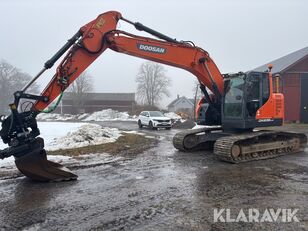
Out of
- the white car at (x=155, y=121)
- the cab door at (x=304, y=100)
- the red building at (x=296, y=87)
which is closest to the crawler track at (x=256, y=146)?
the white car at (x=155, y=121)

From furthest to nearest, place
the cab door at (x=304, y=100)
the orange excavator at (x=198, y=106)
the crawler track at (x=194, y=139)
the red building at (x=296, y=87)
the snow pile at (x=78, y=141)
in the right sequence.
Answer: the red building at (x=296, y=87) → the cab door at (x=304, y=100) → the snow pile at (x=78, y=141) → the crawler track at (x=194, y=139) → the orange excavator at (x=198, y=106)

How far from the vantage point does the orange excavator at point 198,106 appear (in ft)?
23.5

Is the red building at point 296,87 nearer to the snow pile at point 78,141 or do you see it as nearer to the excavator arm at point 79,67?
the snow pile at point 78,141

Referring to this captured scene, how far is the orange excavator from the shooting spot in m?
7.15

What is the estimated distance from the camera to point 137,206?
18.6 feet

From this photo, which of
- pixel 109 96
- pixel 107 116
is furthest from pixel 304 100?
pixel 109 96

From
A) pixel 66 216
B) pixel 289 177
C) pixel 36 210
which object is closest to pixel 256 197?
pixel 289 177

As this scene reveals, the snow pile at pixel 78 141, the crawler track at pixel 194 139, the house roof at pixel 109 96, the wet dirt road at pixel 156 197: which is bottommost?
the wet dirt road at pixel 156 197

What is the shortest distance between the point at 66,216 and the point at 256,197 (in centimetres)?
359

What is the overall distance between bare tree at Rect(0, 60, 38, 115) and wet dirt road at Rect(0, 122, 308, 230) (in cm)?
7526

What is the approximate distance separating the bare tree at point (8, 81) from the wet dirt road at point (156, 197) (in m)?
75.3

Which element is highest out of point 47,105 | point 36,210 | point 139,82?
point 139,82

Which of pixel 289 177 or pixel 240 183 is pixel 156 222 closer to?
pixel 240 183

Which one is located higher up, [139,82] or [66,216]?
[139,82]
